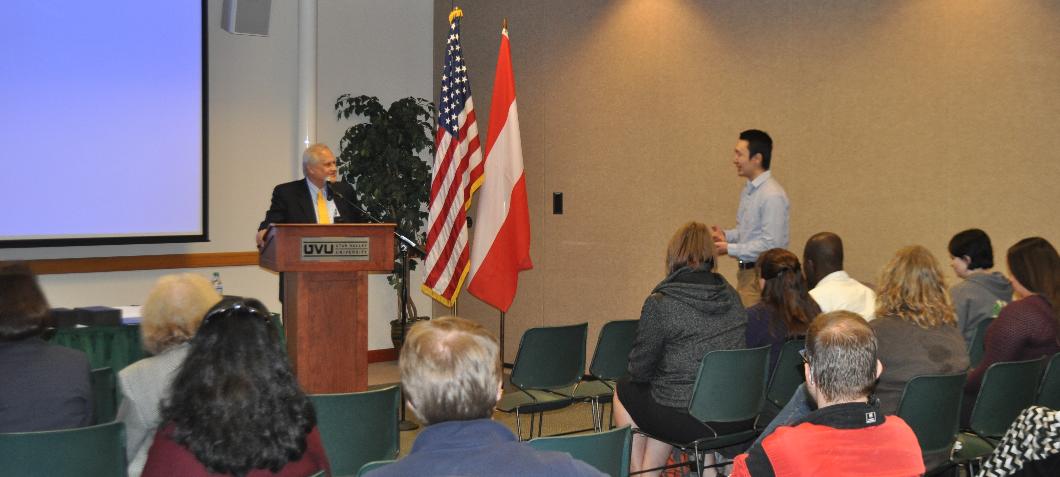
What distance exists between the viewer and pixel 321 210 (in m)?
5.88

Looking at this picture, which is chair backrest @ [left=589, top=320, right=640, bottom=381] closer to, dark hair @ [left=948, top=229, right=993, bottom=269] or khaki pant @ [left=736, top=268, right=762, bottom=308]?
khaki pant @ [left=736, top=268, right=762, bottom=308]

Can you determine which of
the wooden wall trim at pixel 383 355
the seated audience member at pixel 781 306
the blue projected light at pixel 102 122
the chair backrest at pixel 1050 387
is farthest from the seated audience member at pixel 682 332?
the wooden wall trim at pixel 383 355

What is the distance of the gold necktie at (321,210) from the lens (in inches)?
231

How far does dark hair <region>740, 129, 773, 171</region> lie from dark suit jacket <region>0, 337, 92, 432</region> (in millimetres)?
4162

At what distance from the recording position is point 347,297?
192 inches

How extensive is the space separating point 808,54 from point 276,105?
4109 mm

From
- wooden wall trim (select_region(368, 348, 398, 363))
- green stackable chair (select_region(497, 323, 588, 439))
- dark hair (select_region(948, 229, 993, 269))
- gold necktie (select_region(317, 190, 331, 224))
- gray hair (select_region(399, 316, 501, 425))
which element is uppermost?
gold necktie (select_region(317, 190, 331, 224))

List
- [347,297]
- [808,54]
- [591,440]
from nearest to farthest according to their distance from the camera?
[591,440] < [347,297] < [808,54]

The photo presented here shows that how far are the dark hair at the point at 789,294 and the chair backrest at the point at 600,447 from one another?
178 centimetres

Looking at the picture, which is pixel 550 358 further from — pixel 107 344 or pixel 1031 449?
pixel 1031 449

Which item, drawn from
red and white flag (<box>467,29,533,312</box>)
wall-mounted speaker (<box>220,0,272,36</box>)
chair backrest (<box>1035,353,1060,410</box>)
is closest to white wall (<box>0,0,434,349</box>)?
wall-mounted speaker (<box>220,0,272,36</box>)

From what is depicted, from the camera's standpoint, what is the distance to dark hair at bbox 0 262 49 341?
2.88 m

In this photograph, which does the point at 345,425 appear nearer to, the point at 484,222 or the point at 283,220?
the point at 283,220

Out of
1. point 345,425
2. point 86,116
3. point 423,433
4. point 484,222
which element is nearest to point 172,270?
point 86,116
